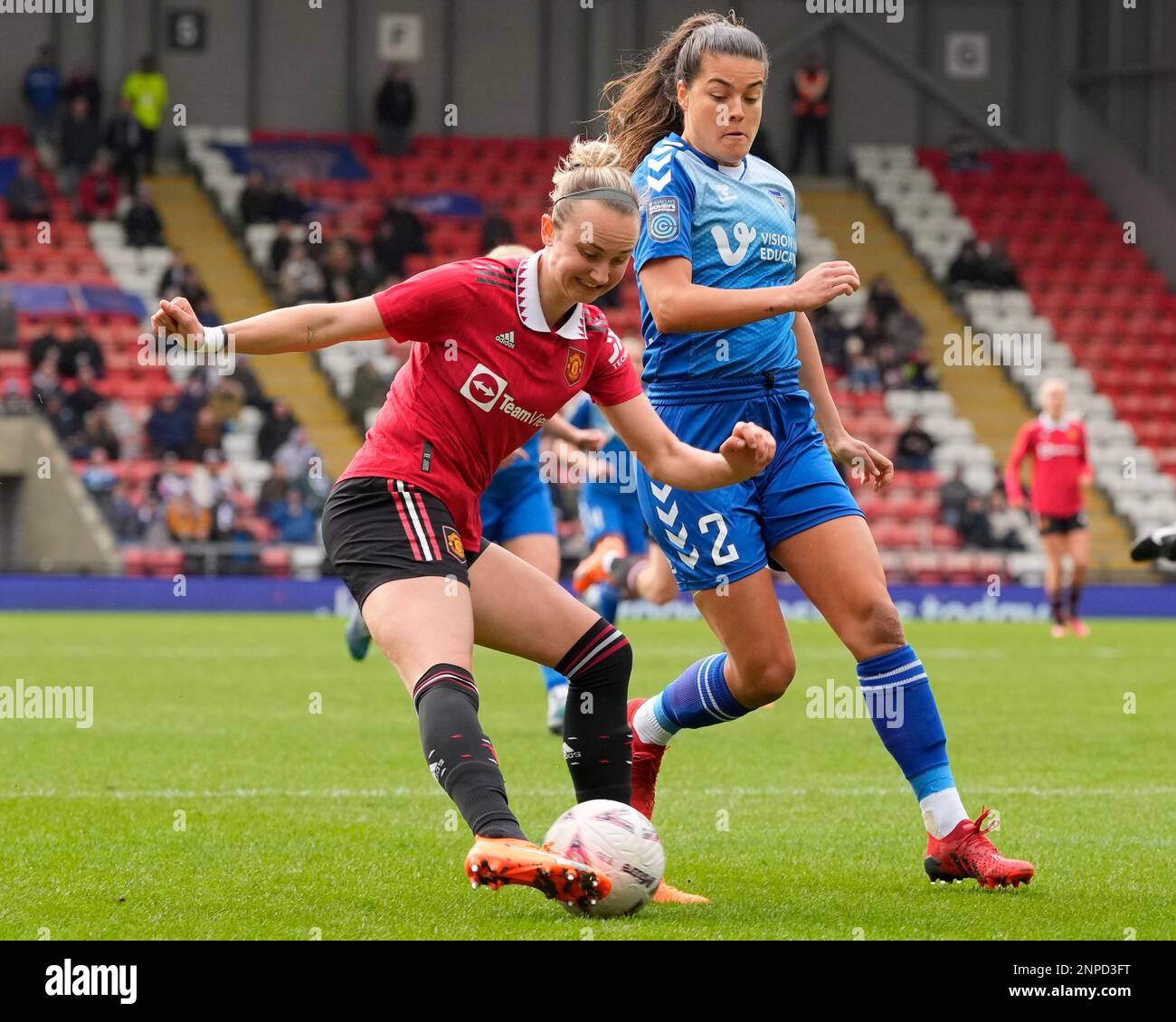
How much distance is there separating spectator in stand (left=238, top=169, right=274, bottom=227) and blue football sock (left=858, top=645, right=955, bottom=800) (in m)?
22.8

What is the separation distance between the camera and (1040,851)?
19.8ft

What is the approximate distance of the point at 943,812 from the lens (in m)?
5.38

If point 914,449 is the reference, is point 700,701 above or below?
below

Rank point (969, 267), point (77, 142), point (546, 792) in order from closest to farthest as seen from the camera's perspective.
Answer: point (546, 792)
point (77, 142)
point (969, 267)

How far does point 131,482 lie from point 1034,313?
14.9 metres

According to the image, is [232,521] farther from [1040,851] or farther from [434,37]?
[1040,851]

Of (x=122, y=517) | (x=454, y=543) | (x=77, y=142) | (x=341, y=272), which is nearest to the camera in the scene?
(x=454, y=543)

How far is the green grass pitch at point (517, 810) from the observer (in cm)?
475

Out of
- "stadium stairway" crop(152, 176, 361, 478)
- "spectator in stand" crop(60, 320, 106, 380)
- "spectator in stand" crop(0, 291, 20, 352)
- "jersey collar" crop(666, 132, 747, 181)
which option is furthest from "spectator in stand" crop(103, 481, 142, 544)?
"jersey collar" crop(666, 132, 747, 181)

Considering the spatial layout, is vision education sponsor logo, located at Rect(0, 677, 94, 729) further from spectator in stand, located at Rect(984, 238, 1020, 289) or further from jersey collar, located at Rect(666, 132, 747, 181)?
spectator in stand, located at Rect(984, 238, 1020, 289)

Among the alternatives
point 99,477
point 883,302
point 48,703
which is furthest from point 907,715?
point 883,302

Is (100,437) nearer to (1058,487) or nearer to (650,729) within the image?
(1058,487)

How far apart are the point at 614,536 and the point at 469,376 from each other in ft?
24.7
